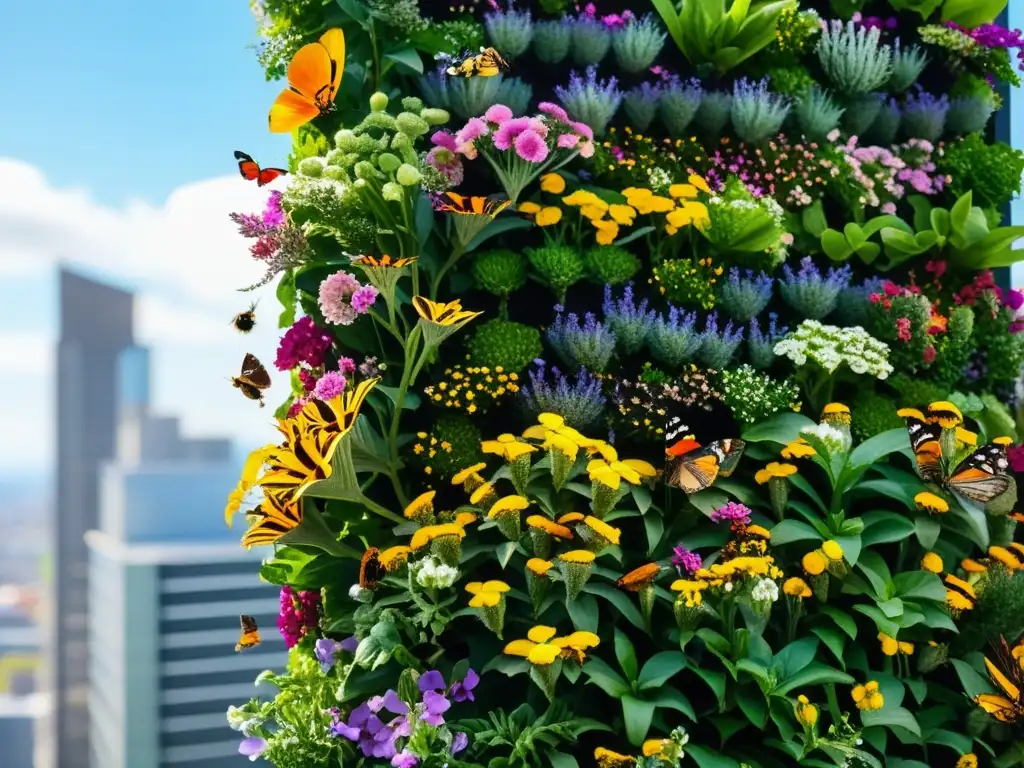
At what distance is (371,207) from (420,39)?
24.4 inches

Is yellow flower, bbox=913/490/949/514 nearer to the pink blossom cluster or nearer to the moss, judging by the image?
the moss

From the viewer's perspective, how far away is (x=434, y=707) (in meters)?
2.04

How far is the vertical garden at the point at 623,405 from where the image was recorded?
7.17 feet

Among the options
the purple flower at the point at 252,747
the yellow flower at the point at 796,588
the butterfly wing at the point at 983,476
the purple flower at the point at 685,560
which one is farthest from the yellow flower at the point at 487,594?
the butterfly wing at the point at 983,476

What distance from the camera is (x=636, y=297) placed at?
9.22ft

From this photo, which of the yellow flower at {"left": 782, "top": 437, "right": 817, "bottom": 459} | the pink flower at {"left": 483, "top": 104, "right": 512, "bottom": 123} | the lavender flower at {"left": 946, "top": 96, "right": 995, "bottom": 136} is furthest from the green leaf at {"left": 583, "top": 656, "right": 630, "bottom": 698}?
the lavender flower at {"left": 946, "top": 96, "right": 995, "bottom": 136}

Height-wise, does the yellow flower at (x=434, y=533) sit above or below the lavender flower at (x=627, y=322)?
below

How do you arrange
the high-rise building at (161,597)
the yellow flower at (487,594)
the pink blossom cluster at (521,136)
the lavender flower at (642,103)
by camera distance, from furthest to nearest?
the high-rise building at (161,597), the lavender flower at (642,103), the pink blossom cluster at (521,136), the yellow flower at (487,594)

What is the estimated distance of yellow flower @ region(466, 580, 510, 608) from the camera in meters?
2.09

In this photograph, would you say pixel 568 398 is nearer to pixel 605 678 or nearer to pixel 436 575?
→ pixel 436 575

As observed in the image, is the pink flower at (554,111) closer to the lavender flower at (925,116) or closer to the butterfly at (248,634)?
the lavender flower at (925,116)

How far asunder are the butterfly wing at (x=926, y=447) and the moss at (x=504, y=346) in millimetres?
1150

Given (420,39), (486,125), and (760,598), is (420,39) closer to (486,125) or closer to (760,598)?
(486,125)

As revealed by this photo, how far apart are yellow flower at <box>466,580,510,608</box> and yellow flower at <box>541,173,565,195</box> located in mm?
1205
